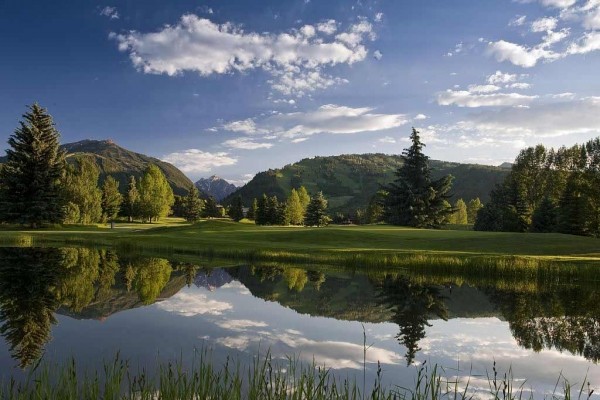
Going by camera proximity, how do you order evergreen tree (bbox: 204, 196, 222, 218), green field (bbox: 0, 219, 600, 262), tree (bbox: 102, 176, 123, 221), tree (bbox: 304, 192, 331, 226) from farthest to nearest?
evergreen tree (bbox: 204, 196, 222, 218)
tree (bbox: 304, 192, 331, 226)
tree (bbox: 102, 176, 123, 221)
green field (bbox: 0, 219, 600, 262)

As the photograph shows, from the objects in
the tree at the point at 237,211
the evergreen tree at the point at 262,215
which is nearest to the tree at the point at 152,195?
the evergreen tree at the point at 262,215

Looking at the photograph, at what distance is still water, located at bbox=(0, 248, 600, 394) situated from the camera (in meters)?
9.91

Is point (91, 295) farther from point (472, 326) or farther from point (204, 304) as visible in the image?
point (472, 326)

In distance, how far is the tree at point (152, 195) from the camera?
85562 mm

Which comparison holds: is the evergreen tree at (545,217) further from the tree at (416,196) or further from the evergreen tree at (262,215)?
the evergreen tree at (262,215)

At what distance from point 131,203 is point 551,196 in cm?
7982

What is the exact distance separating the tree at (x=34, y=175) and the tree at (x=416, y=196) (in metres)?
48.1

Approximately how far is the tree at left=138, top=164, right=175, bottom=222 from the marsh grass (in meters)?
81.0

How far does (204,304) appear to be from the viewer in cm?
1661

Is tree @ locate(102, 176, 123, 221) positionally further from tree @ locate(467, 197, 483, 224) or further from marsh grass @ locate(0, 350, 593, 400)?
tree @ locate(467, 197, 483, 224)

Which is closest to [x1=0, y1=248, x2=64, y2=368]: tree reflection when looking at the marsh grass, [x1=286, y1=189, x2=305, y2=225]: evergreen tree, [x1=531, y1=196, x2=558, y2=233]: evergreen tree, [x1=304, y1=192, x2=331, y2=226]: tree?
the marsh grass

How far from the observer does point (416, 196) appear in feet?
207

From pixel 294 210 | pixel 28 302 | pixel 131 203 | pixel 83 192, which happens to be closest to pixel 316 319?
pixel 28 302

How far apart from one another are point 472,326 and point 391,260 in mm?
11847
